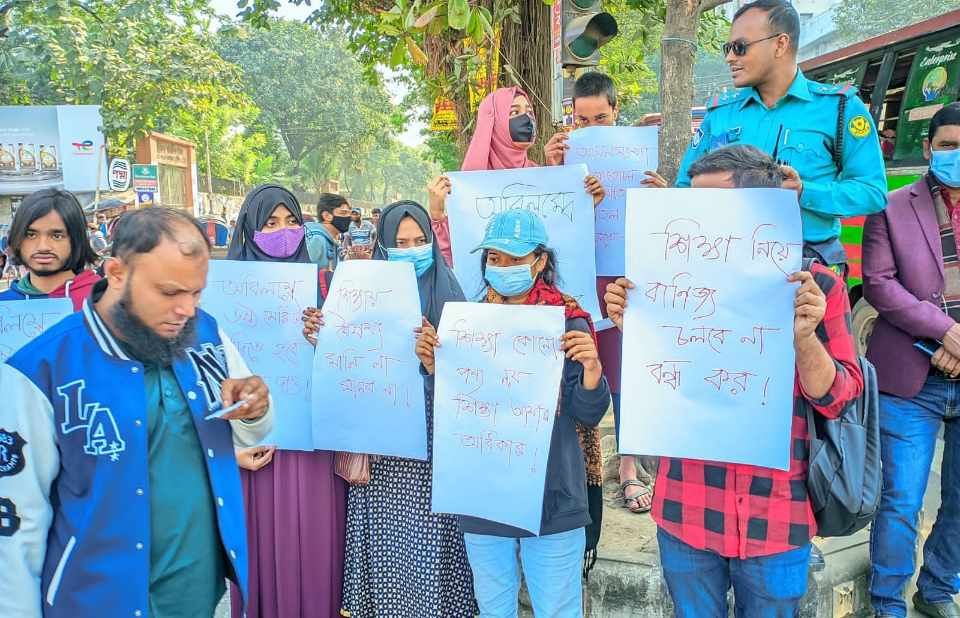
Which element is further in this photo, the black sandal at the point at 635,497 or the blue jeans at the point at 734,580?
the black sandal at the point at 635,497

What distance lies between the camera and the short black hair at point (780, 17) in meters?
2.72

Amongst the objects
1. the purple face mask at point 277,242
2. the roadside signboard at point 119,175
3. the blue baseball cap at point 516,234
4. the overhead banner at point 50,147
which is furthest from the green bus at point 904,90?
the roadside signboard at point 119,175

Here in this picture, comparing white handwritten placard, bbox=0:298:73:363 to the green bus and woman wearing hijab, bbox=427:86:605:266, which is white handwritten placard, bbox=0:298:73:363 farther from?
the green bus

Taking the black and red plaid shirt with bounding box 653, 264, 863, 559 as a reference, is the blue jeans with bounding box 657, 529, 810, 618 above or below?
below

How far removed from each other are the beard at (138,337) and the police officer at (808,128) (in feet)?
6.95

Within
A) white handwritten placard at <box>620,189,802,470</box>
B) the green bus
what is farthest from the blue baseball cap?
the green bus

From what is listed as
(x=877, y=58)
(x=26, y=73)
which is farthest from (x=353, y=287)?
(x=26, y=73)

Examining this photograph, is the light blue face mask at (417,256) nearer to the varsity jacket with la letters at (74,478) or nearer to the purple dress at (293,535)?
the purple dress at (293,535)

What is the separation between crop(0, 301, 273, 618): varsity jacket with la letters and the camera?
1697 millimetres

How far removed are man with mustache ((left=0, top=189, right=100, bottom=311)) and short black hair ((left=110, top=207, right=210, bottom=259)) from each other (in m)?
1.18

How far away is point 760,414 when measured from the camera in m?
1.98

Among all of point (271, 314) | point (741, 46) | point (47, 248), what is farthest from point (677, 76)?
point (47, 248)

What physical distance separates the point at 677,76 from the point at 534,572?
2.77 m

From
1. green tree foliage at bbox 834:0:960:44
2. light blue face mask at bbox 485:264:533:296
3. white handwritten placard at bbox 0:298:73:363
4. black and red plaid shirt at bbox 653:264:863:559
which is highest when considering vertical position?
green tree foliage at bbox 834:0:960:44
